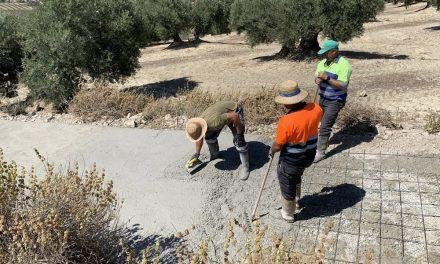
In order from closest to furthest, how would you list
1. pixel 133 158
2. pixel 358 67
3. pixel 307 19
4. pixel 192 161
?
pixel 192 161, pixel 133 158, pixel 358 67, pixel 307 19

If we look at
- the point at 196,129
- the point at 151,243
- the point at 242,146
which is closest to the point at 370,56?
the point at 242,146

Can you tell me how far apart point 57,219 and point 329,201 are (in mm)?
3306

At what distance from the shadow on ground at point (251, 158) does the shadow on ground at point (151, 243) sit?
5.68 feet

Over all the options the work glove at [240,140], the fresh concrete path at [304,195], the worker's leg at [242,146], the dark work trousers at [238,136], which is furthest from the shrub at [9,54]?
the work glove at [240,140]

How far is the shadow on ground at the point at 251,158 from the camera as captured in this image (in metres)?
6.61

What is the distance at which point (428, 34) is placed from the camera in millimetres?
21406

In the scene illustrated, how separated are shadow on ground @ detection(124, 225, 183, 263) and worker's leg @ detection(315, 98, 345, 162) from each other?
8.94 feet

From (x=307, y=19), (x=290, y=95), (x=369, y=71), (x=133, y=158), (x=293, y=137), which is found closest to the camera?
(x=293, y=137)

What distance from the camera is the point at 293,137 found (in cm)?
475

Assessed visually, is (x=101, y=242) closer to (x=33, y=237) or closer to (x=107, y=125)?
(x=33, y=237)

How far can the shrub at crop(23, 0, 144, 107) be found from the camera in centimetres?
1237

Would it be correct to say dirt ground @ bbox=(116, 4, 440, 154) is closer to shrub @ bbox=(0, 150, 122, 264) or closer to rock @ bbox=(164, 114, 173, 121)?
rock @ bbox=(164, 114, 173, 121)

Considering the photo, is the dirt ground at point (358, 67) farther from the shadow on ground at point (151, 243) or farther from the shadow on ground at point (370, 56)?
the shadow on ground at point (151, 243)

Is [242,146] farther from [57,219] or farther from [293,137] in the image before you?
[57,219]
